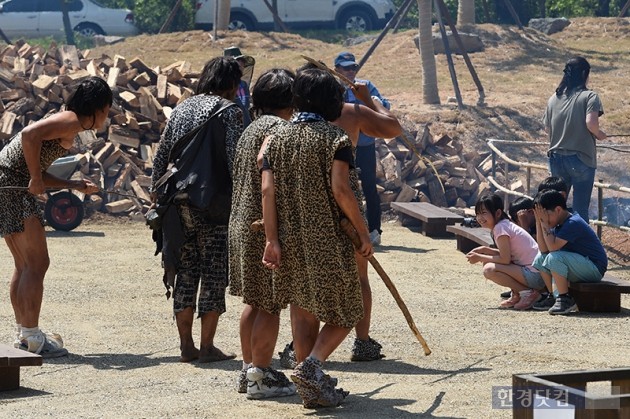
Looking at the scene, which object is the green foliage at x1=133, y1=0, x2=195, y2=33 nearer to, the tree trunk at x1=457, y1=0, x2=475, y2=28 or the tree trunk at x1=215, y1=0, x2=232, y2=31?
the tree trunk at x1=215, y1=0, x2=232, y2=31

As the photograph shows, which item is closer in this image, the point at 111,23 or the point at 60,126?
the point at 60,126

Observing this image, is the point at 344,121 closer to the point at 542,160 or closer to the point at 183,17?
the point at 542,160

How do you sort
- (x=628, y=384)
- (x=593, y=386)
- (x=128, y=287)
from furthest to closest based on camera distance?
(x=128, y=287) → (x=593, y=386) → (x=628, y=384)

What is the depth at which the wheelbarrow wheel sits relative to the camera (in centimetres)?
1402

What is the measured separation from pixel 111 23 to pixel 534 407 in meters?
27.0

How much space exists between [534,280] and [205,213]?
3034mm

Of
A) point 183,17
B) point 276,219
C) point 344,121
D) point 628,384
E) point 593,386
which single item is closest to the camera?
point 628,384

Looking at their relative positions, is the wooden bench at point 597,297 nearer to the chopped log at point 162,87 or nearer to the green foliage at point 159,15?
the chopped log at point 162,87

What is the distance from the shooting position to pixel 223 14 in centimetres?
2592

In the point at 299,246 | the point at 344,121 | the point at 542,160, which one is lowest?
the point at 542,160

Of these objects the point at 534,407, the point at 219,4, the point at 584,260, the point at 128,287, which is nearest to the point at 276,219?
the point at 534,407

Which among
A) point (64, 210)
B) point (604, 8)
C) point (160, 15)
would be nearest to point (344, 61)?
point (64, 210)

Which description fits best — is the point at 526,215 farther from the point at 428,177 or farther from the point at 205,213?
the point at 428,177

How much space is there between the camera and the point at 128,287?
10.5 meters
